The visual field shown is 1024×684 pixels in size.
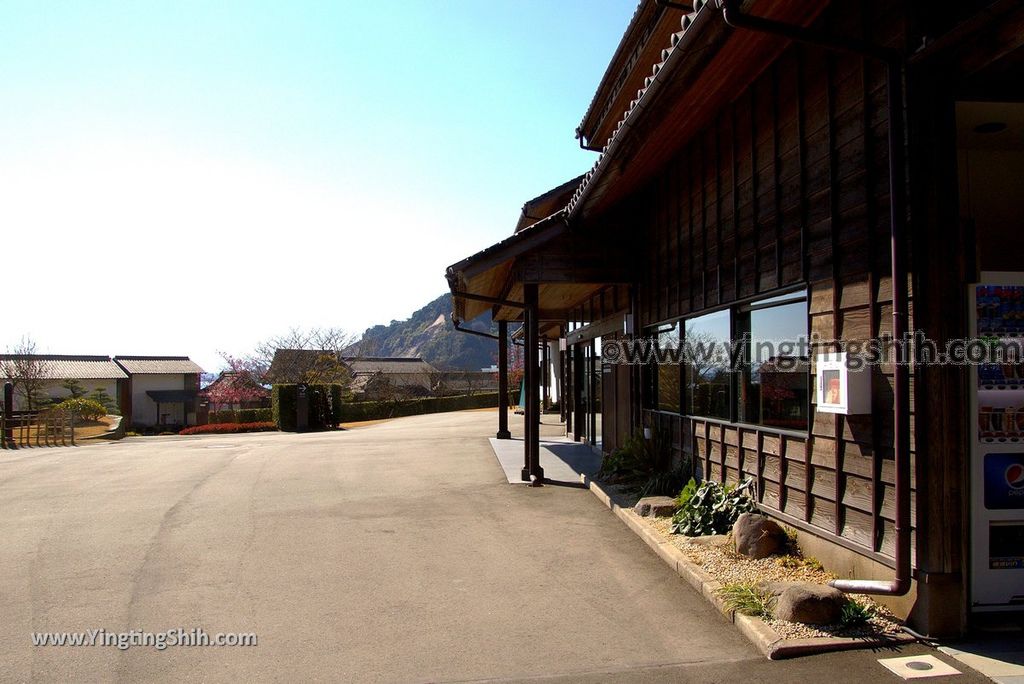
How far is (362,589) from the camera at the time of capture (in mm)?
5543

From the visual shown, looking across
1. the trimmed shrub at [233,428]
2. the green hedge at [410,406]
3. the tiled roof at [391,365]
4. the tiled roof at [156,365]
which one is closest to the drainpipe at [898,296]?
the trimmed shrub at [233,428]

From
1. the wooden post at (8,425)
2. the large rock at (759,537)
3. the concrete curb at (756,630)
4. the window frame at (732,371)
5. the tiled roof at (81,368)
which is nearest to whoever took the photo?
the concrete curb at (756,630)

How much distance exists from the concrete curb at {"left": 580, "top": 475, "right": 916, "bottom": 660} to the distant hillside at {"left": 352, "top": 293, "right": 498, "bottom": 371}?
87563mm

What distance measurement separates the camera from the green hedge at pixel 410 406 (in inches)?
1410

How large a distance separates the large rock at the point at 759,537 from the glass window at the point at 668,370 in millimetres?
2942

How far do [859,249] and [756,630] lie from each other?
259cm

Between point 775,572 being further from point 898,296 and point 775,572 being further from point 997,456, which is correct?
point 898,296

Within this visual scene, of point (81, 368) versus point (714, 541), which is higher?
point (81, 368)

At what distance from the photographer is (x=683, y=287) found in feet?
27.6

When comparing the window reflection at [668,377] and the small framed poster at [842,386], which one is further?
the window reflection at [668,377]

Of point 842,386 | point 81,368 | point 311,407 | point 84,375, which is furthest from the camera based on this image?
point 81,368

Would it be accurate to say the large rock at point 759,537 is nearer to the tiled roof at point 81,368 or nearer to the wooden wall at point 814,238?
the wooden wall at point 814,238

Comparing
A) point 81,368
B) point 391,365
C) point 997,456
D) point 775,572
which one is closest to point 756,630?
point 775,572

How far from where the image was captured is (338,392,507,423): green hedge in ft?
117
